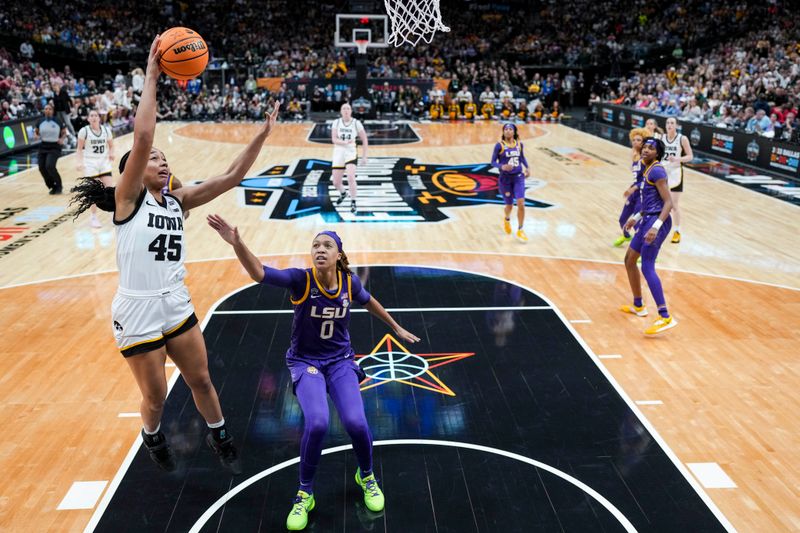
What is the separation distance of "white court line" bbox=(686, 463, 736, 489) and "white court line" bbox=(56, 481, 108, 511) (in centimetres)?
408

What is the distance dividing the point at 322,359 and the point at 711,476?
2836 mm

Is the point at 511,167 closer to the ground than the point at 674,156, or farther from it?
closer to the ground

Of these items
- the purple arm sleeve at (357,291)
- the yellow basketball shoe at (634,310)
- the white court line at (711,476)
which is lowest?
the white court line at (711,476)

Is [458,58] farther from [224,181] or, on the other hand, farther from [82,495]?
[82,495]

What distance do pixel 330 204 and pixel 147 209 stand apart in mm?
9637

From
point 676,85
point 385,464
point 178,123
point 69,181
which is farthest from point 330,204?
point 676,85

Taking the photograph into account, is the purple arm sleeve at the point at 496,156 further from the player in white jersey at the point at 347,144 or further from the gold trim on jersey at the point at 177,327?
the gold trim on jersey at the point at 177,327

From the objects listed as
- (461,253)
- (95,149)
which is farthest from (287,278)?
(95,149)

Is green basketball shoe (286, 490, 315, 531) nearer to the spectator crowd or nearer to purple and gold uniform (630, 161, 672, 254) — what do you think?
purple and gold uniform (630, 161, 672, 254)

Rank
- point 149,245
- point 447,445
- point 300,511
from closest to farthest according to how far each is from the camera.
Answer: point 149,245
point 300,511
point 447,445

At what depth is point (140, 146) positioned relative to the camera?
3.64 m

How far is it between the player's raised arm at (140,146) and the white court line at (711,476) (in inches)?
162

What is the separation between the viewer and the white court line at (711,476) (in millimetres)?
4844

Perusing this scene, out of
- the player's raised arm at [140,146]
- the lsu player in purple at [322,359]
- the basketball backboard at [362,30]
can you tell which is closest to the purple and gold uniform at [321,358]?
the lsu player in purple at [322,359]
